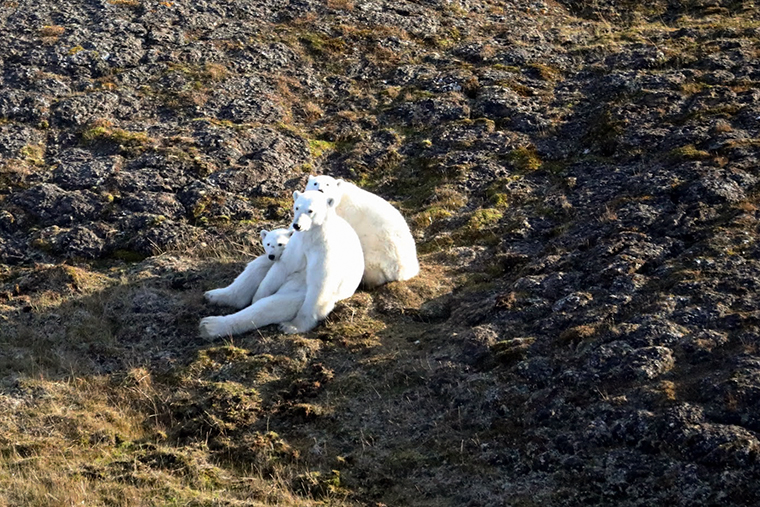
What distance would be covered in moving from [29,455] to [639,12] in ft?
77.9

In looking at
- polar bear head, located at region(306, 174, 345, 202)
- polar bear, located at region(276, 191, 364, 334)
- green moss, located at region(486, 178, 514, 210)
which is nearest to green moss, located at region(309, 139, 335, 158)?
green moss, located at region(486, 178, 514, 210)

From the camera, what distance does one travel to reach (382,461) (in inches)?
454

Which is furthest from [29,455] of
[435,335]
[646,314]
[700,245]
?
[700,245]

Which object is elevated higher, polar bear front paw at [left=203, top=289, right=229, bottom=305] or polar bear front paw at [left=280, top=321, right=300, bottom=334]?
polar bear front paw at [left=280, top=321, right=300, bottom=334]

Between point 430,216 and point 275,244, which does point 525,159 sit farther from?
point 275,244

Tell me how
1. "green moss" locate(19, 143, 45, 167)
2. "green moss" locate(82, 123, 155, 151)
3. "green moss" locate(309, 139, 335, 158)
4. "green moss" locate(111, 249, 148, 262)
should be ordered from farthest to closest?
"green moss" locate(309, 139, 335, 158), "green moss" locate(82, 123, 155, 151), "green moss" locate(19, 143, 45, 167), "green moss" locate(111, 249, 148, 262)

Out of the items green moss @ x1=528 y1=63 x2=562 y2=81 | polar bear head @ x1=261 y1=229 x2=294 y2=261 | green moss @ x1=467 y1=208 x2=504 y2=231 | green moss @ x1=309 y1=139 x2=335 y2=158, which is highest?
green moss @ x1=528 y1=63 x2=562 y2=81

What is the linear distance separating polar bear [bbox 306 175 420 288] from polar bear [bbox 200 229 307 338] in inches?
47.4

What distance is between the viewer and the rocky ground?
1120cm

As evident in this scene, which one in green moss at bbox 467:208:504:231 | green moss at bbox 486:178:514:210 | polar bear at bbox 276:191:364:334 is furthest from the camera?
green moss at bbox 486:178:514:210

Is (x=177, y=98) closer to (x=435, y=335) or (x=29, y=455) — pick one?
(x=435, y=335)

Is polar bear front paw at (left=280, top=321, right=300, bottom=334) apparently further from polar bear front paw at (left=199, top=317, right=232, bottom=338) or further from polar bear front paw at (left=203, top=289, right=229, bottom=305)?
polar bear front paw at (left=203, top=289, right=229, bottom=305)

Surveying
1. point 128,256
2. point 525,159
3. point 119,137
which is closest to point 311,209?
point 128,256

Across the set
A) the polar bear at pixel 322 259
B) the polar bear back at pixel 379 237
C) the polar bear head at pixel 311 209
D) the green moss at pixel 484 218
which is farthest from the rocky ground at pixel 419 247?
the polar bear head at pixel 311 209
